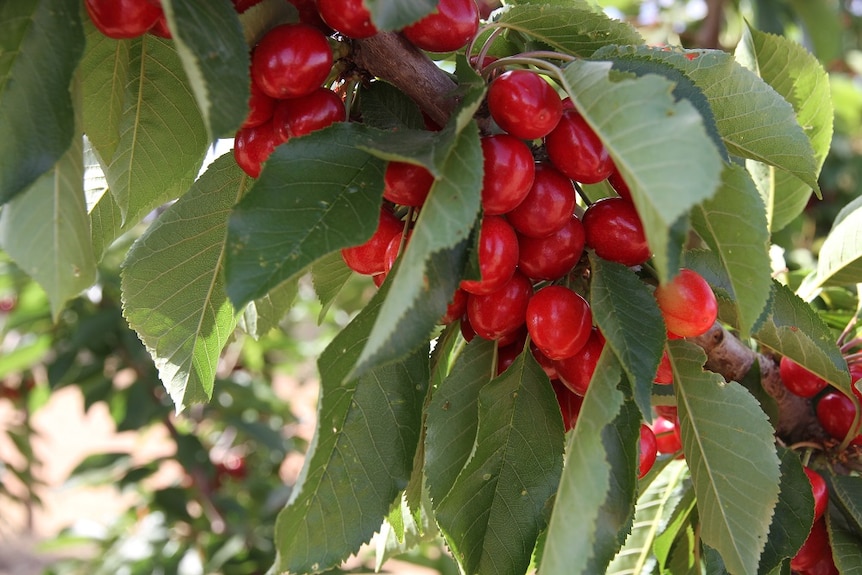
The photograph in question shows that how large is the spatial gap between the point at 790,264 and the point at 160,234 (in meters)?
1.36

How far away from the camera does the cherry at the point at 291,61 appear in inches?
26.1

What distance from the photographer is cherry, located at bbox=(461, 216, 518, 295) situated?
0.68 metres

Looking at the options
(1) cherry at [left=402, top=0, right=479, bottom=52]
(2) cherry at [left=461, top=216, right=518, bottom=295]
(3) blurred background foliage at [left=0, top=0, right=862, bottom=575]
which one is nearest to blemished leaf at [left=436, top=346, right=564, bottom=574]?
(2) cherry at [left=461, top=216, right=518, bottom=295]

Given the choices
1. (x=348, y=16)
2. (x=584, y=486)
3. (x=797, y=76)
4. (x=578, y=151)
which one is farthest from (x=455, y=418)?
(x=797, y=76)

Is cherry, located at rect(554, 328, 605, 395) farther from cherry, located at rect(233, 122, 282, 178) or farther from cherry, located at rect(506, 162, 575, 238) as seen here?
cherry, located at rect(233, 122, 282, 178)

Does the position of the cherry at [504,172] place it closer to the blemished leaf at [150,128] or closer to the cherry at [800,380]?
the blemished leaf at [150,128]

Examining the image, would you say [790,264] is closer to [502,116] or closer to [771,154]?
[771,154]

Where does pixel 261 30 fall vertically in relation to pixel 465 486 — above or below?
above

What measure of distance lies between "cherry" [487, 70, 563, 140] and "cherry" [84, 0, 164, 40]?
30 centimetres

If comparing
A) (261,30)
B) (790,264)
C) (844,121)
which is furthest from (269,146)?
(844,121)

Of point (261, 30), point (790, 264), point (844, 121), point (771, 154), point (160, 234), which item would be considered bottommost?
point (844, 121)

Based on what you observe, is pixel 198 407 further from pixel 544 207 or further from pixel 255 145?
pixel 544 207

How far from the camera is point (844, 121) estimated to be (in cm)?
328

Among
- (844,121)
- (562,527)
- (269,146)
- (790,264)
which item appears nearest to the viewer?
(562,527)
